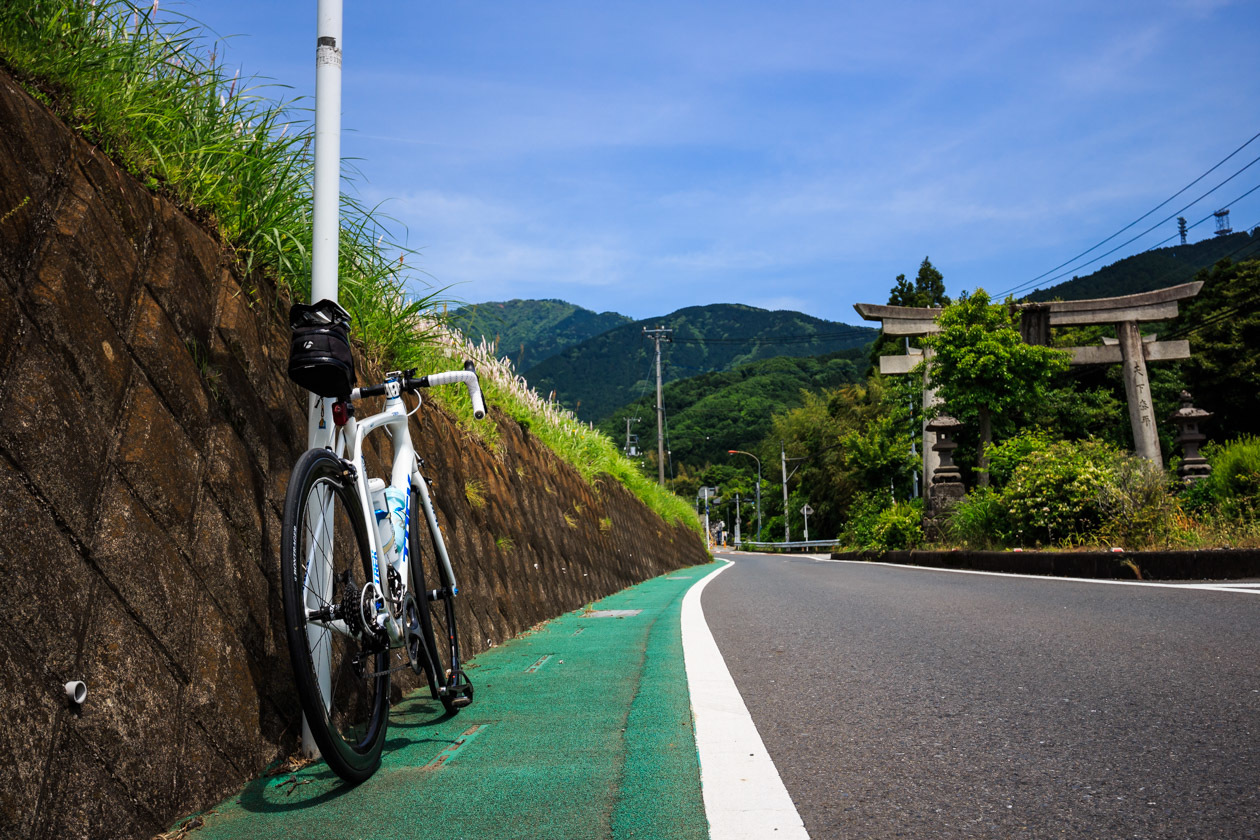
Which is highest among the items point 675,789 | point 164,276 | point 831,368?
point 831,368

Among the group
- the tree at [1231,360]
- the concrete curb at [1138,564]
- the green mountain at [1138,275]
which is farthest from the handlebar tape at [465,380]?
the green mountain at [1138,275]

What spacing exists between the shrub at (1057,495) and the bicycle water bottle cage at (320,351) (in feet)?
43.0

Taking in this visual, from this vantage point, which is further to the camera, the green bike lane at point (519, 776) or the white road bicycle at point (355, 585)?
the white road bicycle at point (355, 585)

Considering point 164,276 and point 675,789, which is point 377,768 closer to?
point 675,789

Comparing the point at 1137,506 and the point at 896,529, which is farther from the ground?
the point at 1137,506

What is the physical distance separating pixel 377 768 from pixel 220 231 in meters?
2.16

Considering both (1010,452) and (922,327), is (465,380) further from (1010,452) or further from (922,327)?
(922,327)

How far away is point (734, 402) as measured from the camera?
11862 centimetres

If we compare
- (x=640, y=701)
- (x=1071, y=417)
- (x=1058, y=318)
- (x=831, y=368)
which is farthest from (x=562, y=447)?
(x=831, y=368)

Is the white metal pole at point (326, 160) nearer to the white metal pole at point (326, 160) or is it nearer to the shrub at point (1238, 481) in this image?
the white metal pole at point (326, 160)

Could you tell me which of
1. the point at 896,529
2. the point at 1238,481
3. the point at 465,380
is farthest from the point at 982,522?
the point at 465,380

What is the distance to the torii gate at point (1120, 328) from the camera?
2220 cm

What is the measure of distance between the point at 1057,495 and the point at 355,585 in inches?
532

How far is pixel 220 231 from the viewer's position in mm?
3395
